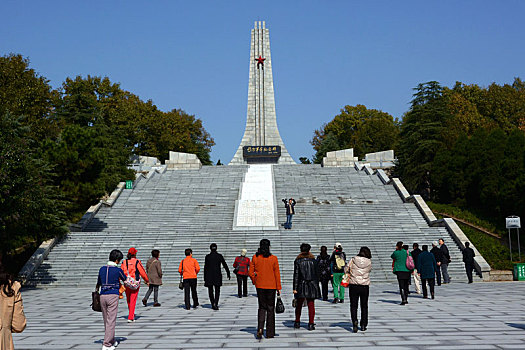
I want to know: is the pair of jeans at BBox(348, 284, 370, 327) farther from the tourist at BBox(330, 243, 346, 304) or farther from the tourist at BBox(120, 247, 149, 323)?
the tourist at BBox(330, 243, 346, 304)

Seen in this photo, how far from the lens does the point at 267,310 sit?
8.14 m

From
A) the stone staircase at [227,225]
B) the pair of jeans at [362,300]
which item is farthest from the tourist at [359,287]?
the stone staircase at [227,225]

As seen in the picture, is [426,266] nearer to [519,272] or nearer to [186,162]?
[519,272]

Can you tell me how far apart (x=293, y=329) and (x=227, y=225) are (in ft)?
55.4

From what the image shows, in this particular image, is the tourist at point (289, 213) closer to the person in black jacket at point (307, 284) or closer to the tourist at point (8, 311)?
the person in black jacket at point (307, 284)

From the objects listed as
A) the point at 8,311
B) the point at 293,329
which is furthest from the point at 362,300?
the point at 8,311

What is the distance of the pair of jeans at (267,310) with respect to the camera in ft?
26.4

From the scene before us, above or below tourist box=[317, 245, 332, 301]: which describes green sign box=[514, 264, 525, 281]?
below

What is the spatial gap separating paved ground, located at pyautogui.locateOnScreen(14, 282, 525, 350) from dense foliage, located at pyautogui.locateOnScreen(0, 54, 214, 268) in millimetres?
3541

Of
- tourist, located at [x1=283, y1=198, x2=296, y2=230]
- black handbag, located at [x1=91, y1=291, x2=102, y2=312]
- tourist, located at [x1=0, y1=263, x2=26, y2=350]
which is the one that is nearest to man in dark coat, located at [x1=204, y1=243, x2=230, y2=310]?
black handbag, located at [x1=91, y1=291, x2=102, y2=312]

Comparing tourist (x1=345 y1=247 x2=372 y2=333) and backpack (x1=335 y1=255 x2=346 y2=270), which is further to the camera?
backpack (x1=335 y1=255 x2=346 y2=270)

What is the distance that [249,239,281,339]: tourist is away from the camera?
807 centimetres

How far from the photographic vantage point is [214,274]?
11.8 metres

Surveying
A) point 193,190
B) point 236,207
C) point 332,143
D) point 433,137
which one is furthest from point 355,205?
point 332,143
